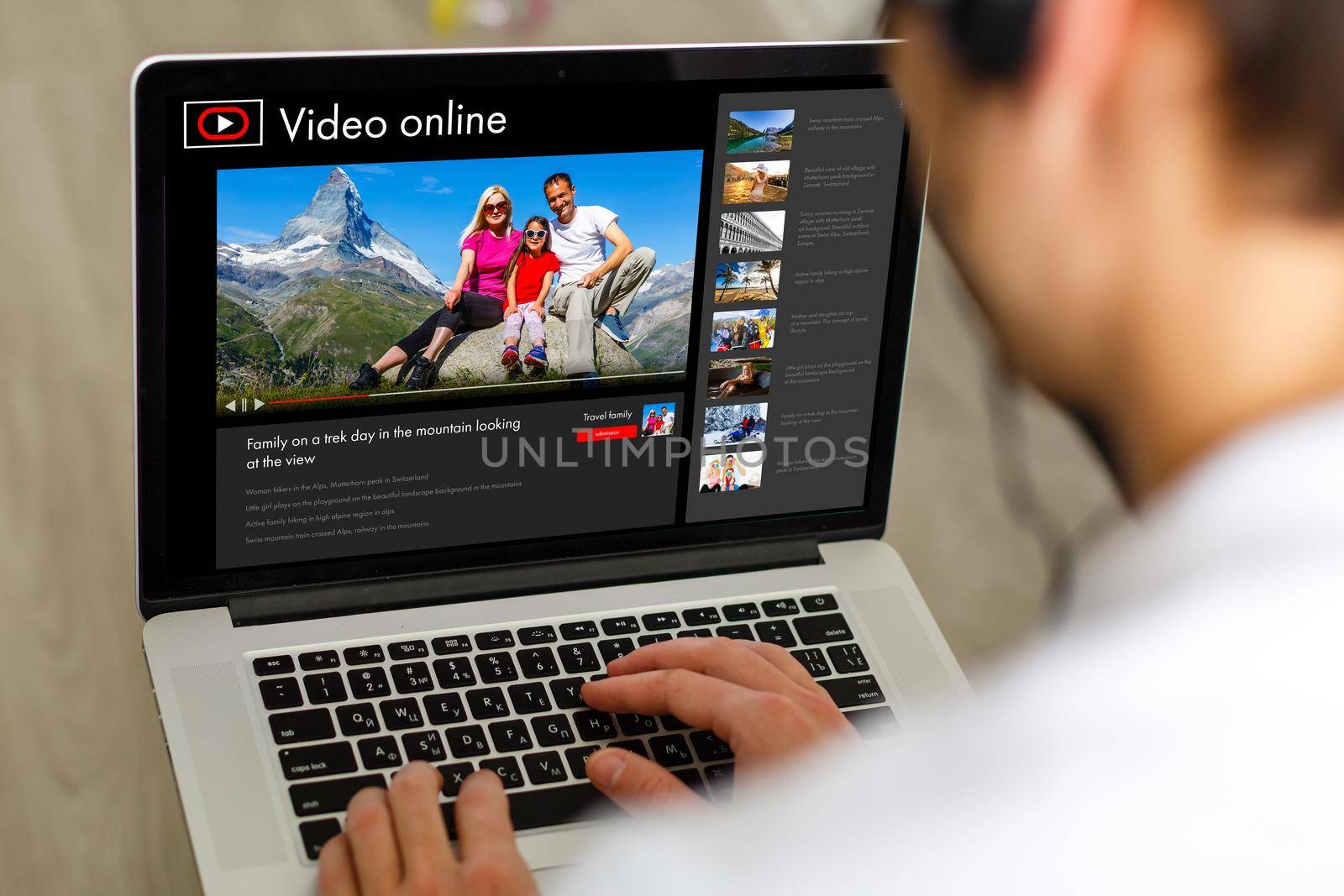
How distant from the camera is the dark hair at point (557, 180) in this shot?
82 centimetres

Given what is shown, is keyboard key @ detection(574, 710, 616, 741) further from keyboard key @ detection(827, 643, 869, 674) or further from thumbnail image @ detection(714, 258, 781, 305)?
thumbnail image @ detection(714, 258, 781, 305)

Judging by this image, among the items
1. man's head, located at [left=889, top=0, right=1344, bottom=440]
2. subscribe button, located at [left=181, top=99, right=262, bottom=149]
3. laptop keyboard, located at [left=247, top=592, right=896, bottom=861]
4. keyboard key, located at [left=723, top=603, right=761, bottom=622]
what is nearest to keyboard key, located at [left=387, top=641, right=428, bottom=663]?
laptop keyboard, located at [left=247, top=592, right=896, bottom=861]

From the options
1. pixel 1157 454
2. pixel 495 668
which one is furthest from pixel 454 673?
pixel 1157 454

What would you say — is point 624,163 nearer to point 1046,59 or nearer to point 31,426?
point 1046,59

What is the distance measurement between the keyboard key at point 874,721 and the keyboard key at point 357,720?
0.97 feet

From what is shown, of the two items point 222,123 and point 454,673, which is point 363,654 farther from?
point 222,123

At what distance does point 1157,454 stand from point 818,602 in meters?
0.46

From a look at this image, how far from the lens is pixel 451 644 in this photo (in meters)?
0.86

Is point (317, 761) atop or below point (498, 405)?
below

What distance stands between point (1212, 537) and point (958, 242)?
15 cm

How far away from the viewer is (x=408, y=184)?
798 millimetres

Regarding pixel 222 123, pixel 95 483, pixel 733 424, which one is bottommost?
pixel 95 483

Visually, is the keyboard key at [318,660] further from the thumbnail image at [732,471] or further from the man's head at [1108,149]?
the man's head at [1108,149]

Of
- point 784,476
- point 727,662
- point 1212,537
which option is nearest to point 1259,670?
point 1212,537
